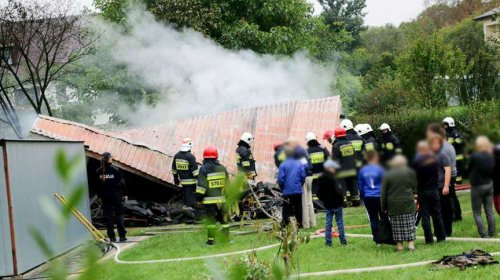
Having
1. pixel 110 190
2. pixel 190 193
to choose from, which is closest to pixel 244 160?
pixel 110 190

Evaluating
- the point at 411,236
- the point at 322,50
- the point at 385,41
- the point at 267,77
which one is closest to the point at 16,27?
the point at 267,77

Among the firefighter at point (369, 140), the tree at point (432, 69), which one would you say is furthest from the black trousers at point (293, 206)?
the firefighter at point (369, 140)

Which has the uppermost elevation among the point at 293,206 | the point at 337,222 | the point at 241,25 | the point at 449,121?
the point at 241,25

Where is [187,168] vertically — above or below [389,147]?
above

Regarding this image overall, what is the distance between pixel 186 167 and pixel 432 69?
46.0 feet

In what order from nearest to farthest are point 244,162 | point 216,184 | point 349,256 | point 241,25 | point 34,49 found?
1. point 216,184
2. point 244,162
3. point 349,256
4. point 241,25
5. point 34,49

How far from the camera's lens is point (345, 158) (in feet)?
4.12

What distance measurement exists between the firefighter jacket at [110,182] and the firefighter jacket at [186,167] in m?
1.81

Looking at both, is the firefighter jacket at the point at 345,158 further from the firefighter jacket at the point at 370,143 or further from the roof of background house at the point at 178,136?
the roof of background house at the point at 178,136

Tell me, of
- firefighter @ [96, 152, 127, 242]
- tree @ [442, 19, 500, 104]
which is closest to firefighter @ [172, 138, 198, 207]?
firefighter @ [96, 152, 127, 242]

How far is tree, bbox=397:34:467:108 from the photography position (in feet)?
5.51

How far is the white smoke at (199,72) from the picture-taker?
83.3ft

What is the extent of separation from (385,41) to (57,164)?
1.61 meters

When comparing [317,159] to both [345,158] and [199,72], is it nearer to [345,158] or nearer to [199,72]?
[345,158]
